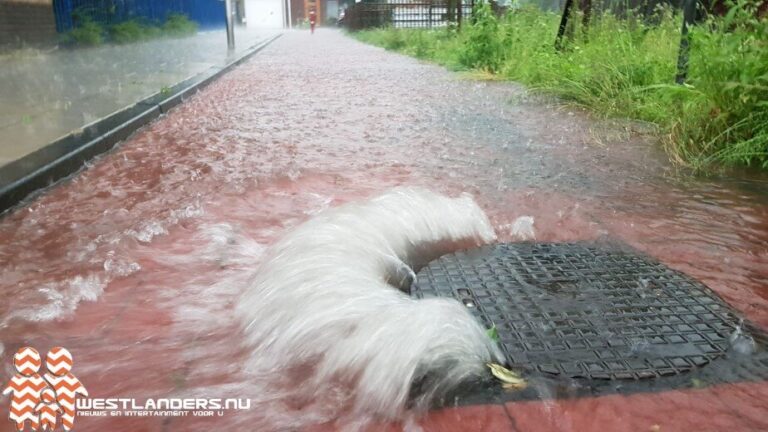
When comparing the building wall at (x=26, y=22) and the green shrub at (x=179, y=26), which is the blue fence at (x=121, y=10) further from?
the building wall at (x=26, y=22)

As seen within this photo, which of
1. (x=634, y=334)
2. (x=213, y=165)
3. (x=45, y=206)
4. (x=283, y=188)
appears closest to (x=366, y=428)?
(x=634, y=334)

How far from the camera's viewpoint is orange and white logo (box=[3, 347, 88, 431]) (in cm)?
156

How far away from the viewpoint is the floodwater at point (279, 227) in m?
1.60

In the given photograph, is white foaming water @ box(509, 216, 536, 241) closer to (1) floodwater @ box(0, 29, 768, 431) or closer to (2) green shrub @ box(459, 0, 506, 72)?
(1) floodwater @ box(0, 29, 768, 431)

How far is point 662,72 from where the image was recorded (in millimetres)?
5684

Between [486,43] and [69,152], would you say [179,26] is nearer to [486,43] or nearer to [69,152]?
[486,43]

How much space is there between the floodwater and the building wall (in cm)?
127

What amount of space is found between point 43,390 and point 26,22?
187 inches

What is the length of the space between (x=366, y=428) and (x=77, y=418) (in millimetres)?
767

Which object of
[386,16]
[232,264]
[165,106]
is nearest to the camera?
[232,264]

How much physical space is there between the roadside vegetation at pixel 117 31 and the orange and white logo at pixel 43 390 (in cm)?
525

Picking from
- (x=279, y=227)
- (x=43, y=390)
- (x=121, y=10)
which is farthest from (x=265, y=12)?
(x=43, y=390)

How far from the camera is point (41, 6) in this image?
560cm

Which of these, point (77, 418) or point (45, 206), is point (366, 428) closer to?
→ point (77, 418)
